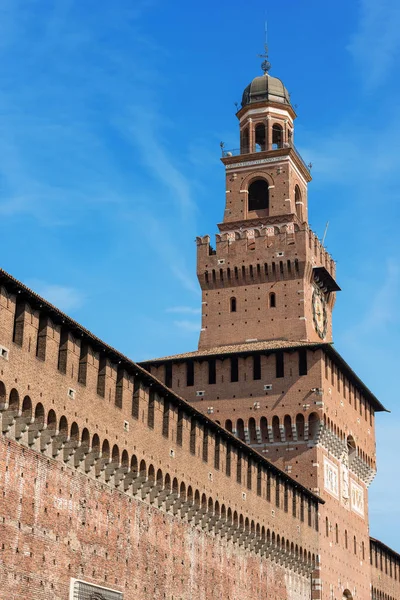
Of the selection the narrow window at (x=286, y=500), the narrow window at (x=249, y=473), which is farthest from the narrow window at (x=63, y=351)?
the narrow window at (x=286, y=500)

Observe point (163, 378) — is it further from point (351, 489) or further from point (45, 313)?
point (45, 313)

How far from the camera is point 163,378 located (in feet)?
162

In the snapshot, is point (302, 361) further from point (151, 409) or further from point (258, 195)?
point (151, 409)

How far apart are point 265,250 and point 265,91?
10377 millimetres

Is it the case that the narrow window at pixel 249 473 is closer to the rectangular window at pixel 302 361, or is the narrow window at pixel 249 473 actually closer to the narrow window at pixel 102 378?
the rectangular window at pixel 302 361

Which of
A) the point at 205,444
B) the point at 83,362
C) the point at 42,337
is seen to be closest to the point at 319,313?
the point at 205,444

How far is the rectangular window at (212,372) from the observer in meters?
48.8

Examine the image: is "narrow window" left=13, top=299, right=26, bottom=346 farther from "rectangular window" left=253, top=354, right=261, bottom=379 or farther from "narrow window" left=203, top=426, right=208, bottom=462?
"rectangular window" left=253, top=354, right=261, bottom=379

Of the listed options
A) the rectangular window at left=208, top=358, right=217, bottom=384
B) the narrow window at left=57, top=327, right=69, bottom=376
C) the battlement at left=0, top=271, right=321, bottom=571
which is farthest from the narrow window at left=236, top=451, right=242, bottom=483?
the narrow window at left=57, top=327, right=69, bottom=376

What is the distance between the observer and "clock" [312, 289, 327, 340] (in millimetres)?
53281

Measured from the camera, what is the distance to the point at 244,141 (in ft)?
188

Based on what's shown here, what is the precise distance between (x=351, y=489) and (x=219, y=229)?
51.1ft

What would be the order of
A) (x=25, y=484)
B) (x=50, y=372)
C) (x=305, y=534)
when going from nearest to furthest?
(x=25, y=484)
(x=50, y=372)
(x=305, y=534)

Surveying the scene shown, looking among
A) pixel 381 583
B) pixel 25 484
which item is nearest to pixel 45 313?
pixel 25 484
